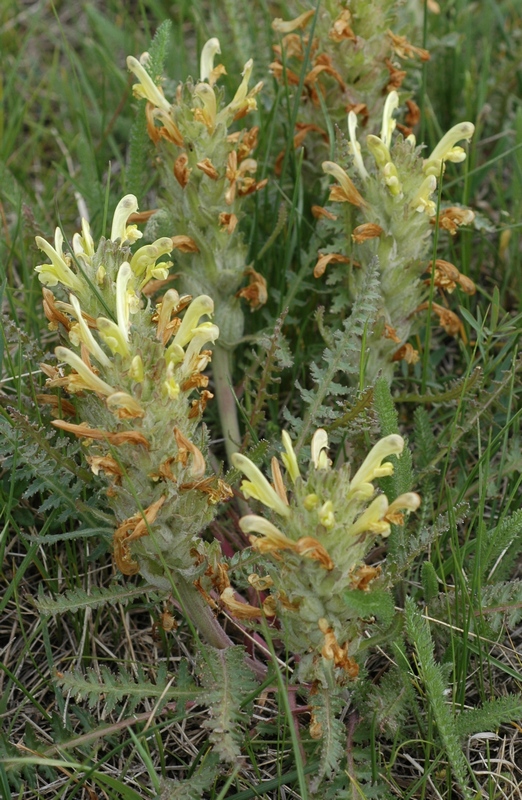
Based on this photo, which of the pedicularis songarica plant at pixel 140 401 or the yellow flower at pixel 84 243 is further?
the yellow flower at pixel 84 243

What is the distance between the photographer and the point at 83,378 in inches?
99.7

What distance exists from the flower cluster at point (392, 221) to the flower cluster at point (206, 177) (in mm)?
374

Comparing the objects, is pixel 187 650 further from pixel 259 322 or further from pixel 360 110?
pixel 360 110

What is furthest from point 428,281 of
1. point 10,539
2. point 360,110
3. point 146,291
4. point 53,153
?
point 53,153

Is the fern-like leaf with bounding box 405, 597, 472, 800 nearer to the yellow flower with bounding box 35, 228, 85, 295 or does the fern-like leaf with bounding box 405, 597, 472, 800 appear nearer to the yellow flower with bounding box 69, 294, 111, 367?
the yellow flower with bounding box 69, 294, 111, 367

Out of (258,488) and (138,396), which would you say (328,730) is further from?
(138,396)

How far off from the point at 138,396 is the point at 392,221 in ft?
4.21

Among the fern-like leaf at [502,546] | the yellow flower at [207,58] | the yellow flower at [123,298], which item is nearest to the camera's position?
the yellow flower at [123,298]

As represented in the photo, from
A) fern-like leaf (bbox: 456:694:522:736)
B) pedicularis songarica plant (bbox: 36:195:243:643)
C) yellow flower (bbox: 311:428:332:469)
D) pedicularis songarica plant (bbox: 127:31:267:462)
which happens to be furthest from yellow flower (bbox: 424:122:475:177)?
fern-like leaf (bbox: 456:694:522:736)

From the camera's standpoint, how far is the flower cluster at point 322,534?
2.40m

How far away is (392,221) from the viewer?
3.26 metres

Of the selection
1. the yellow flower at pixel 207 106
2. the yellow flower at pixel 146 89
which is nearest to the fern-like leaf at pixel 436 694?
the yellow flower at pixel 207 106

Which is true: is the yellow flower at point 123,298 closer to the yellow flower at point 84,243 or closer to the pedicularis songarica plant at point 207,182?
the yellow flower at point 84,243

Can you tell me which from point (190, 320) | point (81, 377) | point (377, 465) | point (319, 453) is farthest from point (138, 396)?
point (377, 465)
